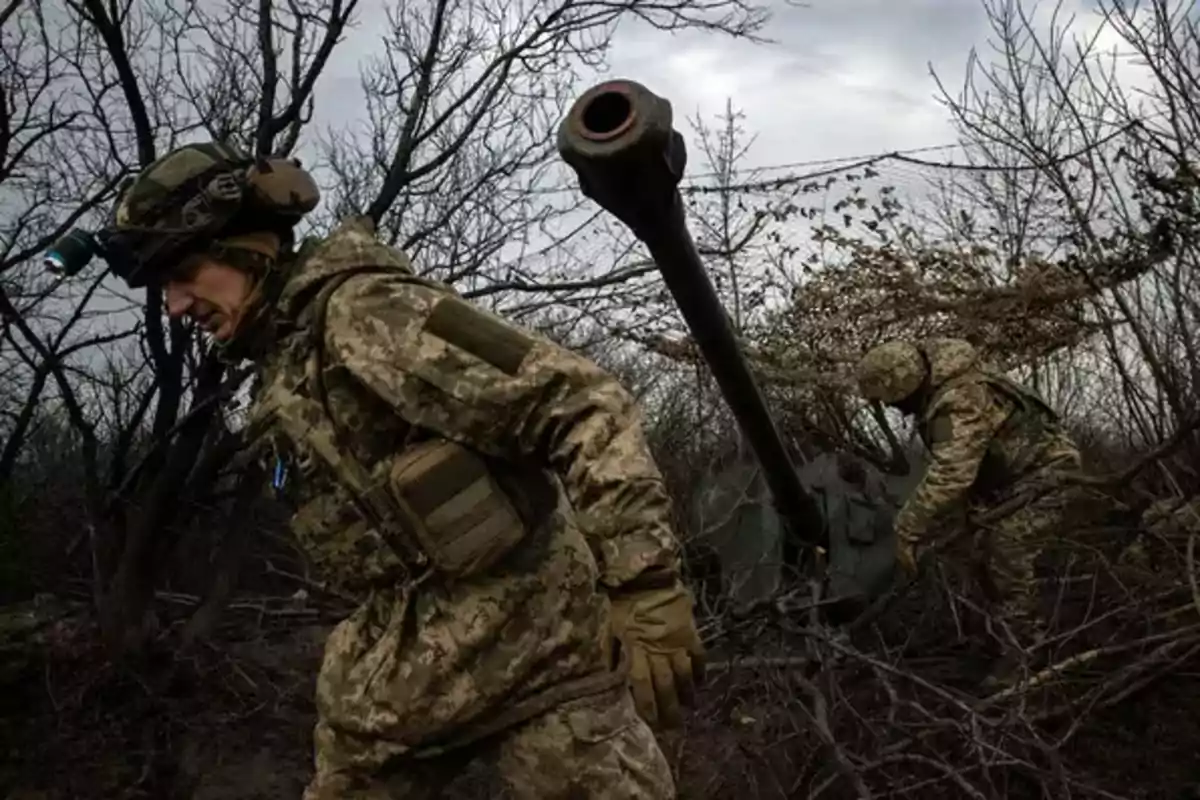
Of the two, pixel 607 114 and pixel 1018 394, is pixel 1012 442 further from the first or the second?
pixel 607 114

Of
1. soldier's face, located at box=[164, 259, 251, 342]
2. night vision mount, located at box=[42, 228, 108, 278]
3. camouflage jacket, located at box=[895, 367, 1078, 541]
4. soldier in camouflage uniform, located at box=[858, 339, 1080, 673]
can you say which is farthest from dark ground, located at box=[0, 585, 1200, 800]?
night vision mount, located at box=[42, 228, 108, 278]

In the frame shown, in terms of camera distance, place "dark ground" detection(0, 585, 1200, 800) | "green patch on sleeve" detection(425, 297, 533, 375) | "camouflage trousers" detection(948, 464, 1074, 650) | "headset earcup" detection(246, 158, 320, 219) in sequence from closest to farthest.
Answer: "green patch on sleeve" detection(425, 297, 533, 375) → "headset earcup" detection(246, 158, 320, 219) → "dark ground" detection(0, 585, 1200, 800) → "camouflage trousers" detection(948, 464, 1074, 650)

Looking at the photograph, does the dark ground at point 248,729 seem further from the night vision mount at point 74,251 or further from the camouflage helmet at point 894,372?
the night vision mount at point 74,251

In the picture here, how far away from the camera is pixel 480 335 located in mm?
2654

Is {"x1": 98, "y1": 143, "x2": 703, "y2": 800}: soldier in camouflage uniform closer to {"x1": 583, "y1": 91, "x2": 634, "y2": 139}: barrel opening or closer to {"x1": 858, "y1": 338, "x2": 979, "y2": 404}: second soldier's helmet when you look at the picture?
{"x1": 583, "y1": 91, "x2": 634, "y2": 139}: barrel opening

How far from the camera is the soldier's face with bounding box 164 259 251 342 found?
302cm

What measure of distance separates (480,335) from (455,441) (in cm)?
21

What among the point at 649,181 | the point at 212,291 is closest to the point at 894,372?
the point at 649,181

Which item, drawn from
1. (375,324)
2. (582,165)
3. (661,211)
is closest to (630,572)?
(375,324)

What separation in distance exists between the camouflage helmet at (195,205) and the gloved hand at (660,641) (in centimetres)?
120

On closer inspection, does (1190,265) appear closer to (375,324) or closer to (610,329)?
(610,329)

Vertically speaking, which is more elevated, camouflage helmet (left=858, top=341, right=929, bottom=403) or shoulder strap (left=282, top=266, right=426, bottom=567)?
camouflage helmet (left=858, top=341, right=929, bottom=403)

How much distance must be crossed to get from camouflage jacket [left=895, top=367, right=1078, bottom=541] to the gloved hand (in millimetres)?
4144

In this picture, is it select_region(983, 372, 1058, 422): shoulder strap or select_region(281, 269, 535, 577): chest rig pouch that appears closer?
select_region(281, 269, 535, 577): chest rig pouch
